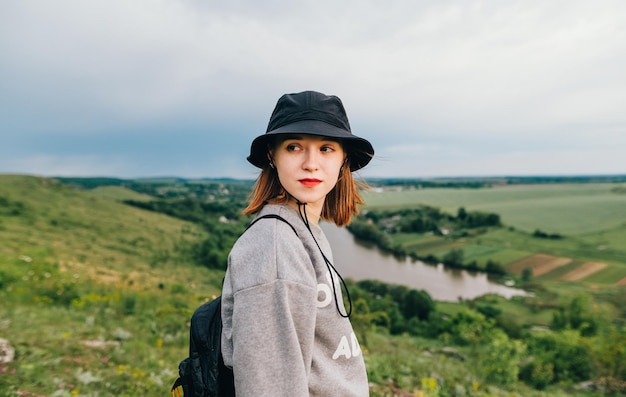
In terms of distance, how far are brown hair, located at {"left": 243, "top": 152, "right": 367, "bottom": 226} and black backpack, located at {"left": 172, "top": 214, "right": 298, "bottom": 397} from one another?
27cm

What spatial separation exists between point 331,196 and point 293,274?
0.78m

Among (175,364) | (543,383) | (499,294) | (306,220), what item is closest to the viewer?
(306,220)

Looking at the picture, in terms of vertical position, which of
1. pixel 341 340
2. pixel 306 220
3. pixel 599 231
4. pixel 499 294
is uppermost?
pixel 306 220

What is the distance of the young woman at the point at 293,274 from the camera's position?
1.06 m

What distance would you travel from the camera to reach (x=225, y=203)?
2908 inches

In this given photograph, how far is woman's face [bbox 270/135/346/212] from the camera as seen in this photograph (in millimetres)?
1406

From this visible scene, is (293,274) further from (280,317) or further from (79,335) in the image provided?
(79,335)

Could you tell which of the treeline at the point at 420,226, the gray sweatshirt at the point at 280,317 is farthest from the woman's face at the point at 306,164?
the treeline at the point at 420,226

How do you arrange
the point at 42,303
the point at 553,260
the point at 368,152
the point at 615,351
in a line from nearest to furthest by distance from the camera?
the point at 368,152, the point at 42,303, the point at 615,351, the point at 553,260

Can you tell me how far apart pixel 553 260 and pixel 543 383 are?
5380 centimetres

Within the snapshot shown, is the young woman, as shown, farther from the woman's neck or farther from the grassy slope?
the grassy slope

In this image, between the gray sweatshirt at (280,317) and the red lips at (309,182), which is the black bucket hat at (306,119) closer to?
the red lips at (309,182)

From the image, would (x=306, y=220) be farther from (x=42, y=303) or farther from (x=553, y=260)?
(x=553, y=260)

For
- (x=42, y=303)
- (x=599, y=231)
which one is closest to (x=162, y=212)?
(x=42, y=303)
